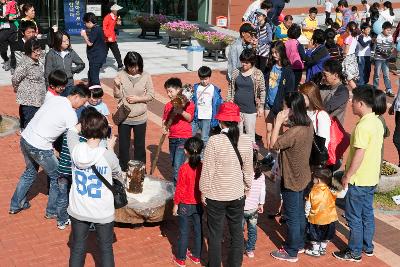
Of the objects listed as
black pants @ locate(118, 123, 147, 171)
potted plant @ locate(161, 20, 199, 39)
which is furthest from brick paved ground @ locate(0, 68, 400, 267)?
potted plant @ locate(161, 20, 199, 39)

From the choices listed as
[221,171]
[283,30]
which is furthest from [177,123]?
[283,30]

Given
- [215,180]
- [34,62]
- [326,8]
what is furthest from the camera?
[326,8]

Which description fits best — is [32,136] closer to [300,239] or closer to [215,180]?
[215,180]

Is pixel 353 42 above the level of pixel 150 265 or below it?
above

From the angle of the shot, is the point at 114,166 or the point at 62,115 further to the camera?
the point at 62,115

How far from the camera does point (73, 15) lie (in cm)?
2202

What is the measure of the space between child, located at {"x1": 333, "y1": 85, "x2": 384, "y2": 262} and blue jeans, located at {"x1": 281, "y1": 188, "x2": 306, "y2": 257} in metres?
0.56

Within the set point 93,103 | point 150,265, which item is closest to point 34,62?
point 93,103

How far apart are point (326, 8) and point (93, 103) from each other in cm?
2086

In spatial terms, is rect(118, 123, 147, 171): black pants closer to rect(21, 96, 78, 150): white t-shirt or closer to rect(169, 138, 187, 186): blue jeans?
rect(169, 138, 187, 186): blue jeans

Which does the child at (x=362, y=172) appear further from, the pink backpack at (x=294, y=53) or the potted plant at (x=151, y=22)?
the potted plant at (x=151, y=22)

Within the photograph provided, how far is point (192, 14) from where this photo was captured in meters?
25.2

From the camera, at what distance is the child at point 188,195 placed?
618cm

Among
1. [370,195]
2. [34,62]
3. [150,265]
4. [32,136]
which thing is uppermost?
[34,62]
